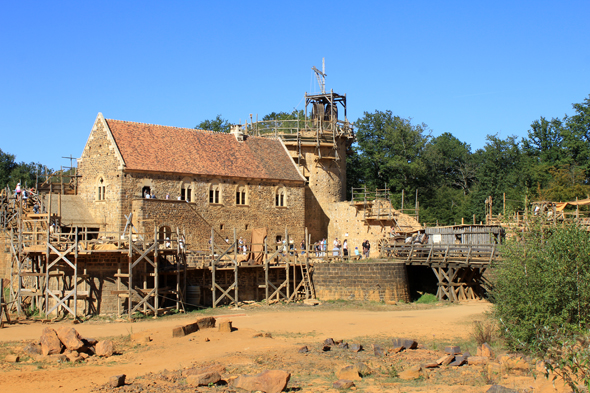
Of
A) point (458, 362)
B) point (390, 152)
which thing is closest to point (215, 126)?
point (390, 152)

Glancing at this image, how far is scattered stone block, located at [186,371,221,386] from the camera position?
17.3m

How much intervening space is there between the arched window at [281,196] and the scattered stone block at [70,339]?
23.5m

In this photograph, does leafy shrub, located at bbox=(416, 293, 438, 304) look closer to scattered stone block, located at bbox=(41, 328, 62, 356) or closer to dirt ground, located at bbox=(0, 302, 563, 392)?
dirt ground, located at bbox=(0, 302, 563, 392)

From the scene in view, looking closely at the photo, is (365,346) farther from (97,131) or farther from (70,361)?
(97,131)

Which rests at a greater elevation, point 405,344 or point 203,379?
point 405,344

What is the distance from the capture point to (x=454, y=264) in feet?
109

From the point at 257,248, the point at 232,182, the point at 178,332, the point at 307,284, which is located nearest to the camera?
the point at 178,332

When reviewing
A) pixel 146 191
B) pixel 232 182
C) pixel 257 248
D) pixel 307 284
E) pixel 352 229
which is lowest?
pixel 307 284

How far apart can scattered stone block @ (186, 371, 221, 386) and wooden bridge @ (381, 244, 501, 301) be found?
18482 mm

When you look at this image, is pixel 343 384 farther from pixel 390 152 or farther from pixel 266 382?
pixel 390 152

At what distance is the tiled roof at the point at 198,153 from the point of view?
38.7 m

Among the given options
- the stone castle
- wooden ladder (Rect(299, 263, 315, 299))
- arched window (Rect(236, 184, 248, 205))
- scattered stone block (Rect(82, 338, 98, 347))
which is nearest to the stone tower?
the stone castle

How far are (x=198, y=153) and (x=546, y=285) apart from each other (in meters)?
26.1

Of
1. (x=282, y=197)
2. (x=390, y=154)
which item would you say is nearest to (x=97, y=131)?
(x=282, y=197)
